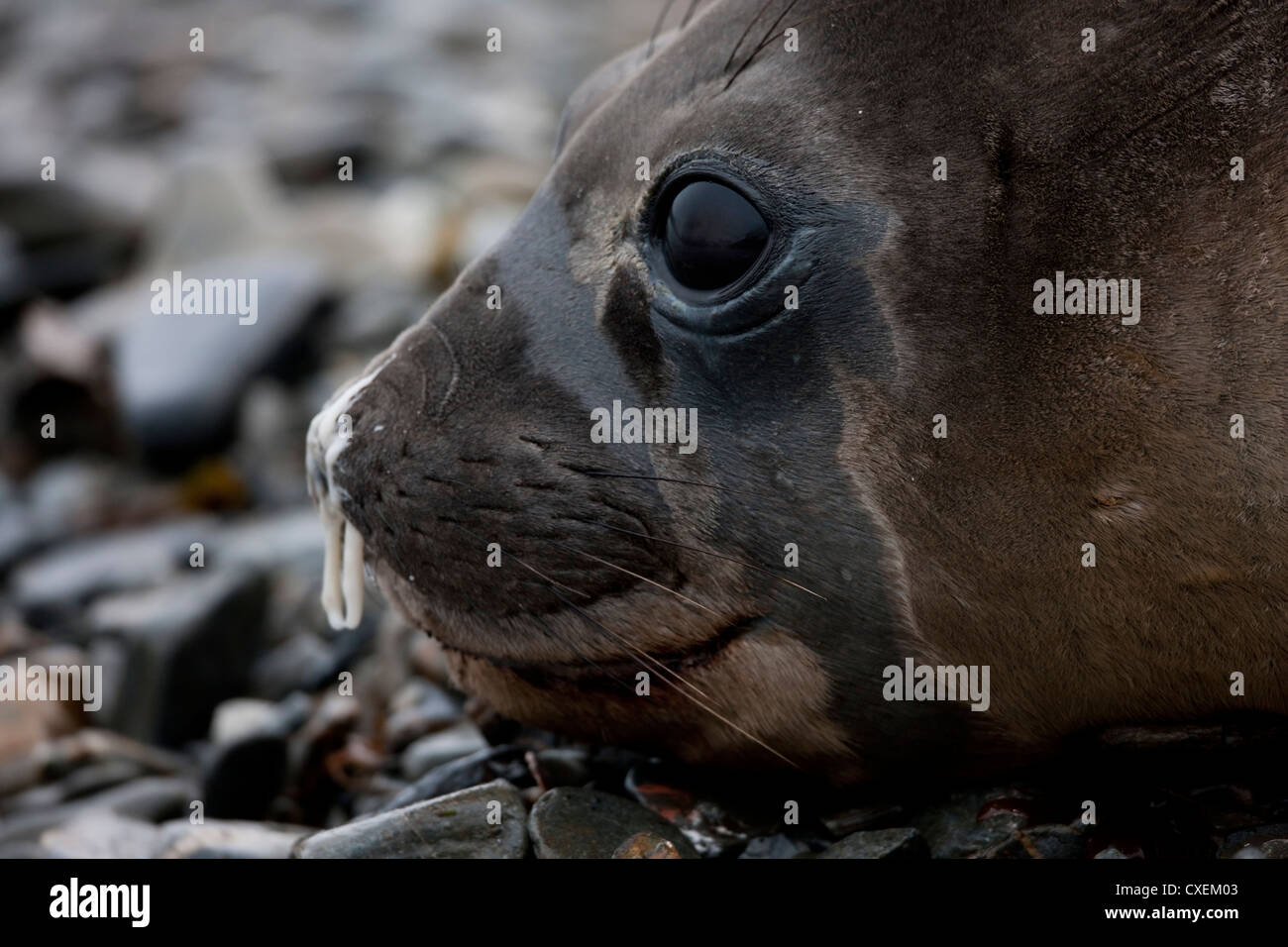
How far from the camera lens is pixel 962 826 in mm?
3270

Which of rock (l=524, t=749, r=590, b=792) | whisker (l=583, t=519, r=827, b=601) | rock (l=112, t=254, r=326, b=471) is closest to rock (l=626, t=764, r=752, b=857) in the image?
rock (l=524, t=749, r=590, b=792)

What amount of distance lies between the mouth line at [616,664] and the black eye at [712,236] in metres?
0.70

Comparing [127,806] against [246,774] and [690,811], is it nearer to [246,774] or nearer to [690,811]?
[246,774]

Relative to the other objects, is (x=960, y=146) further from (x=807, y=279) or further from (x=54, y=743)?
(x=54, y=743)

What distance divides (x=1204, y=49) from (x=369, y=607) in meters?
3.26

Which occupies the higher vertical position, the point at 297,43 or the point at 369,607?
the point at 297,43

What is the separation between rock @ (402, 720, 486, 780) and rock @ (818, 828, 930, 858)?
1199 millimetres

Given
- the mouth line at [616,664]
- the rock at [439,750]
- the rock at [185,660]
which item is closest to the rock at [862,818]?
the mouth line at [616,664]

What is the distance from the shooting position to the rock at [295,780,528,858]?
3.33 metres
